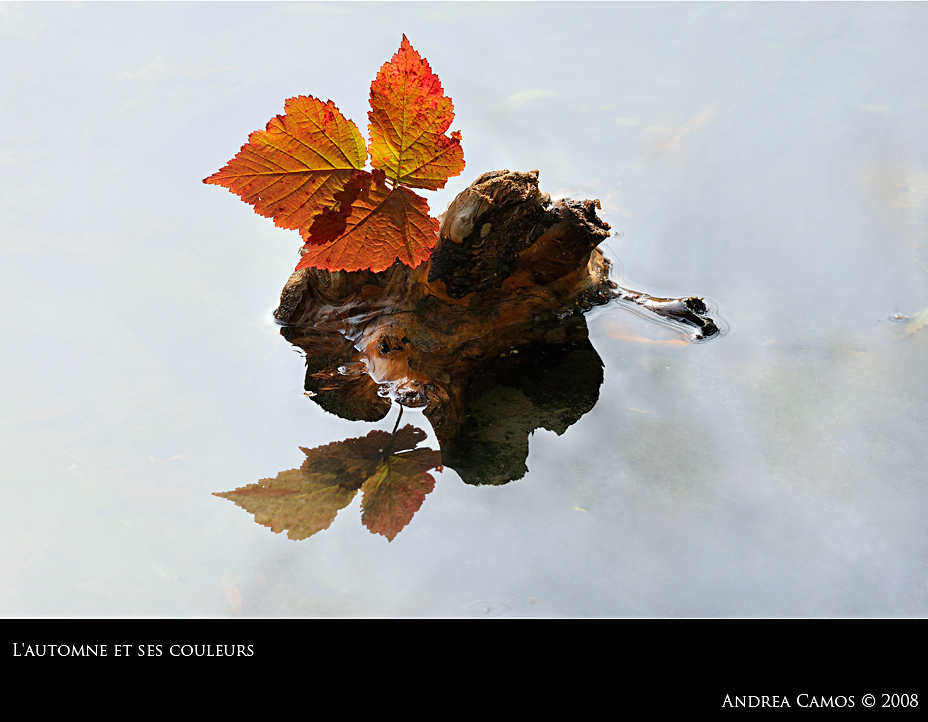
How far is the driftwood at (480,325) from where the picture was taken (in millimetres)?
601

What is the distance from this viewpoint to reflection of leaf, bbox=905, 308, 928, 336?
677mm

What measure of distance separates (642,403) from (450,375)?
6.5 inches

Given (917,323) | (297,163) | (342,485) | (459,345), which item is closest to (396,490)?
(342,485)

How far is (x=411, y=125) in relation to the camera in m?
0.58

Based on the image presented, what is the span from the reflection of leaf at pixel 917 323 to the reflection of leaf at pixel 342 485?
0.45m

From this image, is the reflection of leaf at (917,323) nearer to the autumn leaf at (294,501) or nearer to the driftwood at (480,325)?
the driftwood at (480,325)

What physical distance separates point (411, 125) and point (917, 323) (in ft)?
1.63

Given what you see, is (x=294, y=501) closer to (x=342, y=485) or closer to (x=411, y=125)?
(x=342, y=485)

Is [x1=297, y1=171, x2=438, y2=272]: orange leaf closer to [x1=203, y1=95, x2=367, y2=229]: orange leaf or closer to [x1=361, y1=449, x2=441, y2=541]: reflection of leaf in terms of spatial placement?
[x1=203, y1=95, x2=367, y2=229]: orange leaf

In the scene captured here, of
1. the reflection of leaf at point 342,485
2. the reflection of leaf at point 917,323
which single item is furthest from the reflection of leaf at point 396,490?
the reflection of leaf at point 917,323

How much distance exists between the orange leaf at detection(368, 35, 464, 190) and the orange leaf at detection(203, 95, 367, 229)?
0.07 feet

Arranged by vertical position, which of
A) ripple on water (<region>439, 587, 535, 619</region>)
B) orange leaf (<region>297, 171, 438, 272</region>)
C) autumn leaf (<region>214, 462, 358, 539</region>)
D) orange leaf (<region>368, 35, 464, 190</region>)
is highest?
orange leaf (<region>368, 35, 464, 190</region>)

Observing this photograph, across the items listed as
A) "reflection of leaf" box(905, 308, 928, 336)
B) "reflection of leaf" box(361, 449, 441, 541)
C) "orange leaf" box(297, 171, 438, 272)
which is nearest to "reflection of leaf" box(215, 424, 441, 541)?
"reflection of leaf" box(361, 449, 441, 541)
